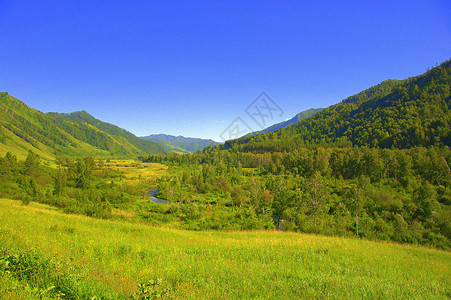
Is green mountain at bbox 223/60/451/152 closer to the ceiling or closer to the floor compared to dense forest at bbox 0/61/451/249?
closer to the ceiling

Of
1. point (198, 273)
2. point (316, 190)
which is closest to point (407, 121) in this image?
point (316, 190)

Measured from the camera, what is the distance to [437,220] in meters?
38.2

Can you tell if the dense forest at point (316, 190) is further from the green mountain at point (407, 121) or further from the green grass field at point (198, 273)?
the green grass field at point (198, 273)

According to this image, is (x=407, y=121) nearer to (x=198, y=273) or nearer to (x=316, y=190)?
(x=316, y=190)

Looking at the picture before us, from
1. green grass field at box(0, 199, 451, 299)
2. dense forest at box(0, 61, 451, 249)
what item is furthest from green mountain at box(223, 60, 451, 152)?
green grass field at box(0, 199, 451, 299)

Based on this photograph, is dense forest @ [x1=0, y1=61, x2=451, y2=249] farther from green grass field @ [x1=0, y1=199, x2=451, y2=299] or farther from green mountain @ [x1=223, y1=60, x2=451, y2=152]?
green grass field @ [x1=0, y1=199, x2=451, y2=299]

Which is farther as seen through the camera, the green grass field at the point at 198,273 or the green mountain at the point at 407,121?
the green mountain at the point at 407,121

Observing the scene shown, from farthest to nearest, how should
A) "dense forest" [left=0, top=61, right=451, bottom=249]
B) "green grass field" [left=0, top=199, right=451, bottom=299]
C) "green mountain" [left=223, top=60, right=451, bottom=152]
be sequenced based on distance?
"green mountain" [left=223, top=60, right=451, bottom=152], "dense forest" [left=0, top=61, right=451, bottom=249], "green grass field" [left=0, top=199, right=451, bottom=299]

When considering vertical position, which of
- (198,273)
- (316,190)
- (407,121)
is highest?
(407,121)

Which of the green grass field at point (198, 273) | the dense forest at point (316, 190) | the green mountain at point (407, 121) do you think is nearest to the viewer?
the green grass field at point (198, 273)

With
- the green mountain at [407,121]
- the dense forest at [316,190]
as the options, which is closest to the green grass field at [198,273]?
the dense forest at [316,190]

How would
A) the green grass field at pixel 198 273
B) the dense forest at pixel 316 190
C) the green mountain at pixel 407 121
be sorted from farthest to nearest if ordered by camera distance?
the green mountain at pixel 407 121
the dense forest at pixel 316 190
the green grass field at pixel 198 273

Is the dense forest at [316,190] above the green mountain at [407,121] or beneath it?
beneath

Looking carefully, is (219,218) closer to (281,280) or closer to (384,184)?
(281,280)
